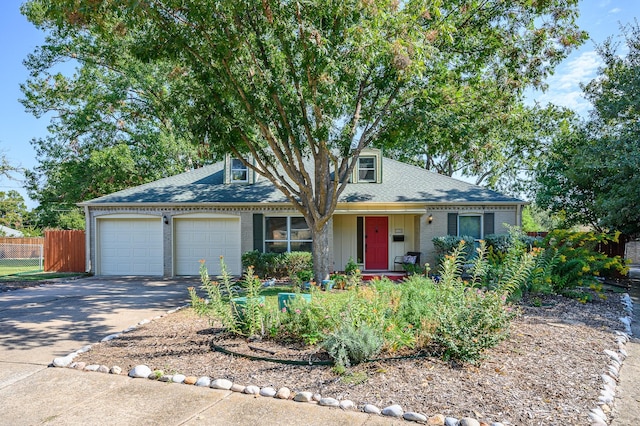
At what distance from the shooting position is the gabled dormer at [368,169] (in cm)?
1598

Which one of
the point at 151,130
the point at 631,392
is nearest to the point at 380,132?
the point at 631,392

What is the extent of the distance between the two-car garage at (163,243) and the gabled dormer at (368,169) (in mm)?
4667

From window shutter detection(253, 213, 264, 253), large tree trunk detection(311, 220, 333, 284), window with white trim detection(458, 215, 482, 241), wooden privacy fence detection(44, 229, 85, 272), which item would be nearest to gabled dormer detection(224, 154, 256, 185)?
window shutter detection(253, 213, 264, 253)

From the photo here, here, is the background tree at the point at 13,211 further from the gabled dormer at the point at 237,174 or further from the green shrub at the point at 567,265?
the green shrub at the point at 567,265

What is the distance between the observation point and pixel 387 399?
13.4ft

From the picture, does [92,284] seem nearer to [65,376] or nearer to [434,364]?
[65,376]

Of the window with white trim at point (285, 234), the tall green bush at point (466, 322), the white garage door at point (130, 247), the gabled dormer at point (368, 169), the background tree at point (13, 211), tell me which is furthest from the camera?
the background tree at point (13, 211)

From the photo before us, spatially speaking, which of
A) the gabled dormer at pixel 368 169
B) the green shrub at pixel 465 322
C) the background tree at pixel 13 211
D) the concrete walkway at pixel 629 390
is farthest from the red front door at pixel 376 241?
the background tree at pixel 13 211

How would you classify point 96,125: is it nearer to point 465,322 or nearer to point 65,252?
point 65,252

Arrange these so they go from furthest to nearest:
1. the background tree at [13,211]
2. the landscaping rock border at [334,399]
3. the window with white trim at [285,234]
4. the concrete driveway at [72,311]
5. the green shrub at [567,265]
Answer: the background tree at [13,211] → the window with white trim at [285,234] → the green shrub at [567,265] → the concrete driveway at [72,311] → the landscaping rock border at [334,399]

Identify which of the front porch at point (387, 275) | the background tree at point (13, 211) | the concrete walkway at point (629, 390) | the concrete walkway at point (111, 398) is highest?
the background tree at point (13, 211)

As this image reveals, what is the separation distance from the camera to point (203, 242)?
15.1 metres

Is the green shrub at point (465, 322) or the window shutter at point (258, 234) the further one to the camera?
the window shutter at point (258, 234)

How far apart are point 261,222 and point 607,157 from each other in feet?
36.5
